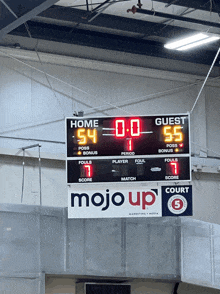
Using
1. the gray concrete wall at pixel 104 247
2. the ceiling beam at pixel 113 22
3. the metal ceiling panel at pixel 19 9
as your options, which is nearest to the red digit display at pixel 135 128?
the gray concrete wall at pixel 104 247

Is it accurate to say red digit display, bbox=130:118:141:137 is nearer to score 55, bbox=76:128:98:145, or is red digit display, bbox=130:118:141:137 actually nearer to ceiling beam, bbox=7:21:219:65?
score 55, bbox=76:128:98:145

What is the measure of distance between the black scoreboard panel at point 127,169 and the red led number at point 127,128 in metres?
0.53

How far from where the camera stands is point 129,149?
12430 mm

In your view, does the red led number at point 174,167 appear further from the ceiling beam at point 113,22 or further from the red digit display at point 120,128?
the ceiling beam at point 113,22

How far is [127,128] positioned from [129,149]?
46 cm

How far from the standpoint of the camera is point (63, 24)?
53.9ft

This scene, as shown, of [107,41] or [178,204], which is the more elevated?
[107,41]

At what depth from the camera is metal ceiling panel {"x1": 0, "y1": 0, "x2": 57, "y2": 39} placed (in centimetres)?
504

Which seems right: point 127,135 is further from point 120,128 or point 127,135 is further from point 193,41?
point 193,41

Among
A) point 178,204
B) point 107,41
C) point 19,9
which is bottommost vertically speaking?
point 178,204

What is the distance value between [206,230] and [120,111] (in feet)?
15.1

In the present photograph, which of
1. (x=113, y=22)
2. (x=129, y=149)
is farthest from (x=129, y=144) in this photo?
(x=113, y=22)

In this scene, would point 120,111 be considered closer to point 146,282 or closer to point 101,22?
point 101,22

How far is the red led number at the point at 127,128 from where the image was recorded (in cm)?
1249
